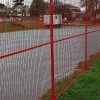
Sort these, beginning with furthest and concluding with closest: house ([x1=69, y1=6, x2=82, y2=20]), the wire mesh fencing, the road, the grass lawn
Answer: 1. house ([x1=69, y1=6, x2=82, y2=20])
2. the road
3. the wire mesh fencing
4. the grass lawn

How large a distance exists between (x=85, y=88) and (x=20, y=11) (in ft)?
12.3

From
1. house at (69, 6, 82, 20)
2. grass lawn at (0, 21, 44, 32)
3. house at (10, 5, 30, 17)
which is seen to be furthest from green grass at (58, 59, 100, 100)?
house at (10, 5, 30, 17)

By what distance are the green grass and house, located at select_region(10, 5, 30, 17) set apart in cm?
258

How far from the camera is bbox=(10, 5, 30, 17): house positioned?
4820mm

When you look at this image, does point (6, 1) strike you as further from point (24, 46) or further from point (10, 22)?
point (24, 46)

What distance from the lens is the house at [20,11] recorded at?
15.8 feet

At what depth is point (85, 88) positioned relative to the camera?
8320 mm

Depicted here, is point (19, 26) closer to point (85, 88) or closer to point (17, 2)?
point (17, 2)

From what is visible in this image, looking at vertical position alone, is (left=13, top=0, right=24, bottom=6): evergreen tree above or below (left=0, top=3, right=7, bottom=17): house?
above

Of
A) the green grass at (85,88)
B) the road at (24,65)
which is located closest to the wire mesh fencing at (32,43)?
the road at (24,65)

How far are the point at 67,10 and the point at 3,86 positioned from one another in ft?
10.8

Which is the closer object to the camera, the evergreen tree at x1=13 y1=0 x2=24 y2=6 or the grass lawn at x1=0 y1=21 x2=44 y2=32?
the grass lawn at x1=0 y1=21 x2=44 y2=32

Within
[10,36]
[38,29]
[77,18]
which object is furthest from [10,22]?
[77,18]

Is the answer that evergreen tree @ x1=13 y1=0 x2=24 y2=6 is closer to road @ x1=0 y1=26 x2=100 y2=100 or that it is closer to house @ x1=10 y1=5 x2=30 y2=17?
house @ x1=10 y1=5 x2=30 y2=17
